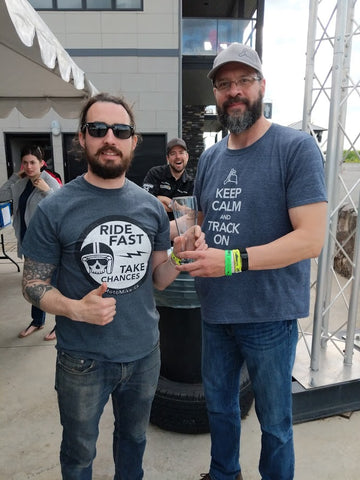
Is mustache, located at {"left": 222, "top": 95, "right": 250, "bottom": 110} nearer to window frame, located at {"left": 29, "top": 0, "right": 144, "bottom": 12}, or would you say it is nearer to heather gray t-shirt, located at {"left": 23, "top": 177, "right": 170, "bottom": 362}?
heather gray t-shirt, located at {"left": 23, "top": 177, "right": 170, "bottom": 362}

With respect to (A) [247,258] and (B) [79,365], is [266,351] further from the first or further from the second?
(B) [79,365]

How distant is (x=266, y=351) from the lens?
1763 millimetres

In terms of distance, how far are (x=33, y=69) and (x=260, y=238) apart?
3618mm

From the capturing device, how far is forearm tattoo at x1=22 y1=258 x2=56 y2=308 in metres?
1.48

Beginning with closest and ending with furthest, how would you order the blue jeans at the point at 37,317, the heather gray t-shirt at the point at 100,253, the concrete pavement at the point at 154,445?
the heather gray t-shirt at the point at 100,253 < the concrete pavement at the point at 154,445 < the blue jeans at the point at 37,317

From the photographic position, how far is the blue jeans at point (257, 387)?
5.81 feet

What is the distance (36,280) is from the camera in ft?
4.90

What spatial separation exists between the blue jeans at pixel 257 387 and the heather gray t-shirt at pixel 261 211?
0.35 feet

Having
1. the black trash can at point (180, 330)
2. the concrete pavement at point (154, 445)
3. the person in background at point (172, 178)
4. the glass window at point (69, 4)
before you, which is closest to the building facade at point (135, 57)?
the glass window at point (69, 4)

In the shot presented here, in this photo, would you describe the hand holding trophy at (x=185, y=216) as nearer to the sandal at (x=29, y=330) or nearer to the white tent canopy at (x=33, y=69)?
the white tent canopy at (x=33, y=69)

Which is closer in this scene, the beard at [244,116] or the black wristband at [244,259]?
the black wristband at [244,259]

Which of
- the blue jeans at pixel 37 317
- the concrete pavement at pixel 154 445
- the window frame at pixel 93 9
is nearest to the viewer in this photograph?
the concrete pavement at pixel 154 445

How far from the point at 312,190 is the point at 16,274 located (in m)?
5.51

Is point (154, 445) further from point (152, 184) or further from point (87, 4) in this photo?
point (87, 4)
